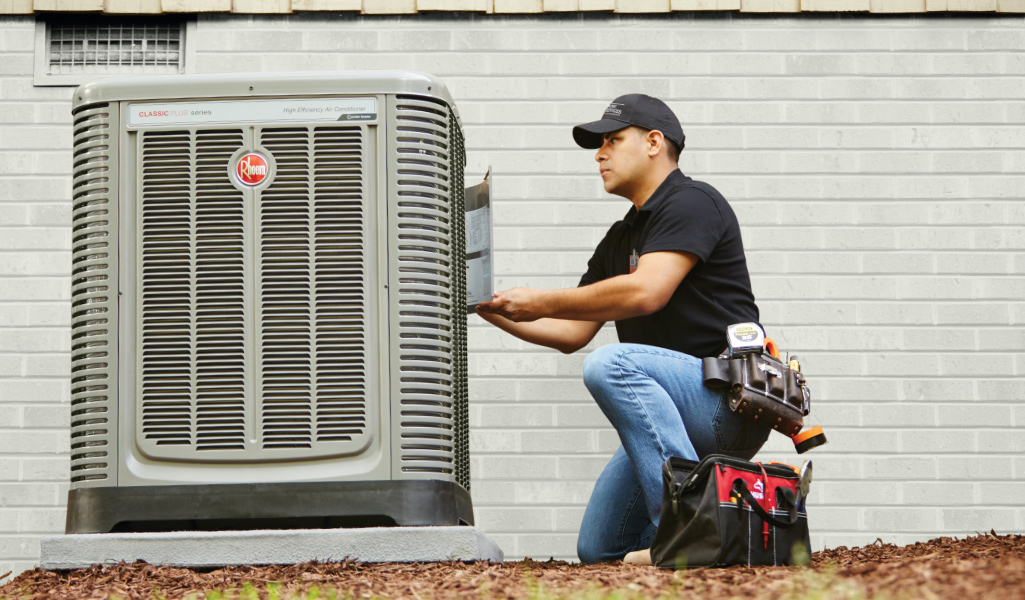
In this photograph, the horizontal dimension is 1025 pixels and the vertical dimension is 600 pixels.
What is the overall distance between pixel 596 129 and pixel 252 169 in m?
1.14

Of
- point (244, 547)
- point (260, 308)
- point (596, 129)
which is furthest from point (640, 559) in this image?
point (596, 129)

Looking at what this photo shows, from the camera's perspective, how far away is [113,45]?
4.96 m

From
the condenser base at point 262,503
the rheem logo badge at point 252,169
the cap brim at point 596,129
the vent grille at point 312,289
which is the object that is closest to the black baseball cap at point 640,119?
the cap brim at point 596,129

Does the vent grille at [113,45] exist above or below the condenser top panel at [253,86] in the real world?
above

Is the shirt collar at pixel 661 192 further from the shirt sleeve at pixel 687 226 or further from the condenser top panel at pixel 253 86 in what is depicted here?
the condenser top panel at pixel 253 86

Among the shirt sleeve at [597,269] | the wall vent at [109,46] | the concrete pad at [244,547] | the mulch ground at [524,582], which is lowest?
the mulch ground at [524,582]

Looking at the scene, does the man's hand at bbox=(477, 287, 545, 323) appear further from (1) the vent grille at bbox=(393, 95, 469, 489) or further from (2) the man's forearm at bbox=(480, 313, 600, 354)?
(2) the man's forearm at bbox=(480, 313, 600, 354)

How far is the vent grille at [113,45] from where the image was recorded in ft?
16.2

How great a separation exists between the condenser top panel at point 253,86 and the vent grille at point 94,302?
63 millimetres

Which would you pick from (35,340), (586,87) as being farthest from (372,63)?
(35,340)

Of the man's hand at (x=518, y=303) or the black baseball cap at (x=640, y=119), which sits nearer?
the man's hand at (x=518, y=303)

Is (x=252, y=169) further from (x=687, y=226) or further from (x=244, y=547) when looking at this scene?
(x=687, y=226)

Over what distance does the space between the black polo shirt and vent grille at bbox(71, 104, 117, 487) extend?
4.98 feet

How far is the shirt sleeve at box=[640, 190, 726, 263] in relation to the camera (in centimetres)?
309
